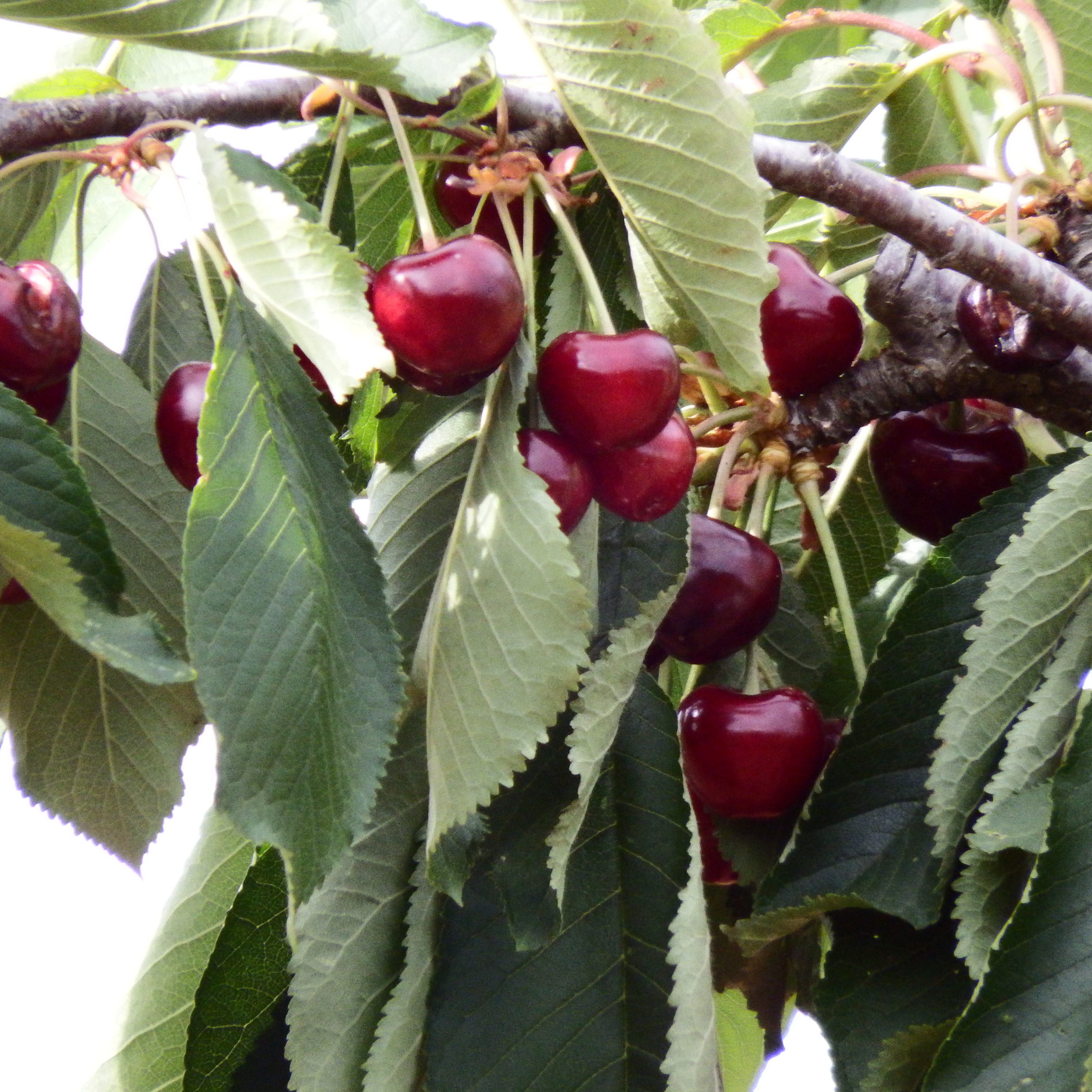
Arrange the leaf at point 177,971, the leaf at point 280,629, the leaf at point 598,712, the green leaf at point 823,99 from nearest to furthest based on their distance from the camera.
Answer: the leaf at point 280,629, the leaf at point 598,712, the leaf at point 177,971, the green leaf at point 823,99

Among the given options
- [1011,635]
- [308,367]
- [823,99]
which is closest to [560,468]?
[308,367]

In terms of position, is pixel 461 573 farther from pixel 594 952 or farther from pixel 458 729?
pixel 594 952

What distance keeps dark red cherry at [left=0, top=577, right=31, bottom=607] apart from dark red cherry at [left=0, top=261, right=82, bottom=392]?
0.34 feet

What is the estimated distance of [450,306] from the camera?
0.62 metres

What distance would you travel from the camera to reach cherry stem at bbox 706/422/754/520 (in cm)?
89

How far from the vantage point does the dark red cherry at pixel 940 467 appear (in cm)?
91

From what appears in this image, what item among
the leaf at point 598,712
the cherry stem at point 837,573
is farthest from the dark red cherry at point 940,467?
the leaf at point 598,712

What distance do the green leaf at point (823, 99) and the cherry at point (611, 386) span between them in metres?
0.38

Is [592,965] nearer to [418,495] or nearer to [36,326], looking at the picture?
[418,495]

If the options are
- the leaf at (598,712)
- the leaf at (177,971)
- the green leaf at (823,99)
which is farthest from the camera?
the green leaf at (823,99)

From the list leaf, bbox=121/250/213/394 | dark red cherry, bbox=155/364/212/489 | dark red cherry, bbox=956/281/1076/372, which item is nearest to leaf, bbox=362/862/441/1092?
dark red cherry, bbox=155/364/212/489

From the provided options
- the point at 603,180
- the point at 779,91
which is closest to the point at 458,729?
the point at 603,180

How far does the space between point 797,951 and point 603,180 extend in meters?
0.55

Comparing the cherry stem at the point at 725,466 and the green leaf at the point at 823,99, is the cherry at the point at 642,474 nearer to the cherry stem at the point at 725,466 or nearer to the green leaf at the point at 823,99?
the cherry stem at the point at 725,466
